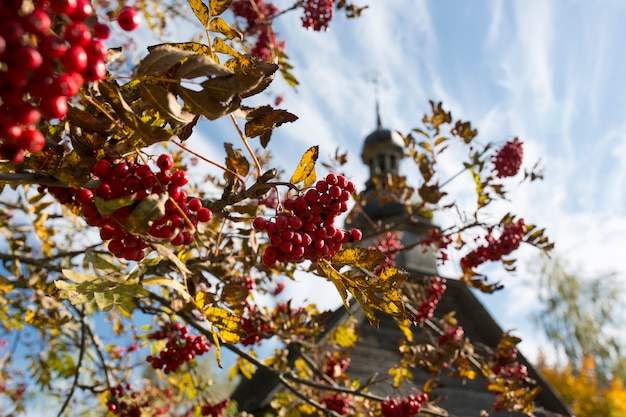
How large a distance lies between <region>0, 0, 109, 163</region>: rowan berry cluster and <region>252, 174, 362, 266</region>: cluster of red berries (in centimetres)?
69

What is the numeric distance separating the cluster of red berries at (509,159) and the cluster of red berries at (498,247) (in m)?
0.43

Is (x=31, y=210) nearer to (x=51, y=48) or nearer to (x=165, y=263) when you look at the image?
(x=165, y=263)

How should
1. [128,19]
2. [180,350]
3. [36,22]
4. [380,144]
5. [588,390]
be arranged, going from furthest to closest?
[588,390] < [380,144] < [180,350] < [128,19] < [36,22]

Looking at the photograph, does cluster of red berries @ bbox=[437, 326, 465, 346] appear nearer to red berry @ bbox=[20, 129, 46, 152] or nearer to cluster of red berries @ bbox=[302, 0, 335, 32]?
cluster of red berries @ bbox=[302, 0, 335, 32]

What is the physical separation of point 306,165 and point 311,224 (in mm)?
204

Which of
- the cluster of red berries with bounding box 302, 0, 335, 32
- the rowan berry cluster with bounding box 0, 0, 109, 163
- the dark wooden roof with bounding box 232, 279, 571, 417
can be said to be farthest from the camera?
the dark wooden roof with bounding box 232, 279, 571, 417

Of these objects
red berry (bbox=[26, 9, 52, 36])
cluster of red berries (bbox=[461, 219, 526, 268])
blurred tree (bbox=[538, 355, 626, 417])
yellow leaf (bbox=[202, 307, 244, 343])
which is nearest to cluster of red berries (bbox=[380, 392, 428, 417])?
cluster of red berries (bbox=[461, 219, 526, 268])

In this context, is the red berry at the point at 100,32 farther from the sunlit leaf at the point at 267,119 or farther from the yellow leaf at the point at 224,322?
the yellow leaf at the point at 224,322

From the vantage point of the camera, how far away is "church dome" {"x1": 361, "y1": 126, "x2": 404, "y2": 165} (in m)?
14.6

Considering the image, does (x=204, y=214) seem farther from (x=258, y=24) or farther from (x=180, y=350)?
(x=258, y=24)

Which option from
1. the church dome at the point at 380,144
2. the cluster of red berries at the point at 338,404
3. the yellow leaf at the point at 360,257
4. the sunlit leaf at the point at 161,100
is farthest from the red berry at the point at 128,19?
the church dome at the point at 380,144

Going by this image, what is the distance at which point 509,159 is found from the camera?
3580mm

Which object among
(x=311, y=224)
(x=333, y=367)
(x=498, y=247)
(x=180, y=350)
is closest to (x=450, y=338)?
(x=498, y=247)

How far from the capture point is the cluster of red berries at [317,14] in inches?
131
